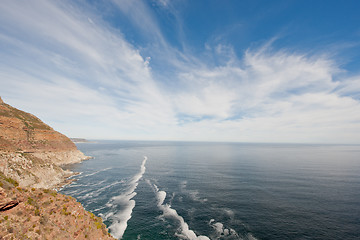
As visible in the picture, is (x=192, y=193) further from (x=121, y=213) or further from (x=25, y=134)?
(x=25, y=134)

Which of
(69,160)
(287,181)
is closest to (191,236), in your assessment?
(287,181)

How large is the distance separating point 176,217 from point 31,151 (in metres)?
93.6

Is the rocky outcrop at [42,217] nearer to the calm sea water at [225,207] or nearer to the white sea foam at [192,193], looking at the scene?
the calm sea water at [225,207]

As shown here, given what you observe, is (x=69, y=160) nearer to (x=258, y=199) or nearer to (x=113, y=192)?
(x=113, y=192)

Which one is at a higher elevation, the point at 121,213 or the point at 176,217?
the point at 176,217

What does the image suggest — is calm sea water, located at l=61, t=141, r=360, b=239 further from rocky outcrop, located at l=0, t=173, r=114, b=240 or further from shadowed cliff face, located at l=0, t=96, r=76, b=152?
shadowed cliff face, located at l=0, t=96, r=76, b=152

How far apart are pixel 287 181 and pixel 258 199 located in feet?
106

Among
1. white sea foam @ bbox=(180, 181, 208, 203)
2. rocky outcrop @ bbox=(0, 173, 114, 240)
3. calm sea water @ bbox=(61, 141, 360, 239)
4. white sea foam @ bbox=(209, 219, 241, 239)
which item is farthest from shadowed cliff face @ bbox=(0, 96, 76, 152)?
white sea foam @ bbox=(209, 219, 241, 239)

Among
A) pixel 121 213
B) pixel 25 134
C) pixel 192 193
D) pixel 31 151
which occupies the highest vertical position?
pixel 25 134

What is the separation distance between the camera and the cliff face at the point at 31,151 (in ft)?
196

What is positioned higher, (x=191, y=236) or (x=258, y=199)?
(x=258, y=199)

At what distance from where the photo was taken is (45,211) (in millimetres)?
21922

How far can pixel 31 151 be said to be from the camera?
289 feet

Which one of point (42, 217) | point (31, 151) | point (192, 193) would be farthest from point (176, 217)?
point (31, 151)
